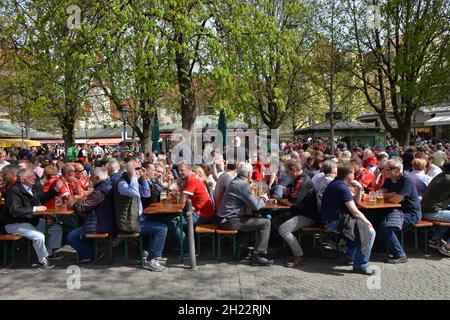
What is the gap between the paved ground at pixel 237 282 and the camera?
514cm

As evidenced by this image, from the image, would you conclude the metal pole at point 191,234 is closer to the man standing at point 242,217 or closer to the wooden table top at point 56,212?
the man standing at point 242,217

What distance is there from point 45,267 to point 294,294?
3.84 m

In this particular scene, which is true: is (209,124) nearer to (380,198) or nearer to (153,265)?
(380,198)

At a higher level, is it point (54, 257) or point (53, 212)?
point (53, 212)

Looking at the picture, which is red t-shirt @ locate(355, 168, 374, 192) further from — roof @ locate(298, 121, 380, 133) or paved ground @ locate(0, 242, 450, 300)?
roof @ locate(298, 121, 380, 133)

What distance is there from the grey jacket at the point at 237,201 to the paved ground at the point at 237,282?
32.1 inches

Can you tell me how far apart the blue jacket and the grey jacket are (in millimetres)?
1693

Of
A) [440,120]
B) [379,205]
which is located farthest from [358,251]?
[440,120]

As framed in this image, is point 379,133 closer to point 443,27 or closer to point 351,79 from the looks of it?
point 351,79

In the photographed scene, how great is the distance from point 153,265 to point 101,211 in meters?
1.16

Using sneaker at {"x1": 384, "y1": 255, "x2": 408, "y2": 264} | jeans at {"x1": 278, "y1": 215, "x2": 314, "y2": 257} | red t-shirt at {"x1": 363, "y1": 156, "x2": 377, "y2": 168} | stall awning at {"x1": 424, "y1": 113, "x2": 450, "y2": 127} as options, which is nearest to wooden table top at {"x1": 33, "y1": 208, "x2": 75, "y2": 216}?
jeans at {"x1": 278, "y1": 215, "x2": 314, "y2": 257}

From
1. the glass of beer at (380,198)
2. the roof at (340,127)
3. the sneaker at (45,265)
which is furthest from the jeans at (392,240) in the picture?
the roof at (340,127)

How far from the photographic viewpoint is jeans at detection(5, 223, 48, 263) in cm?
621

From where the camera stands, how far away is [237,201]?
635 centimetres
